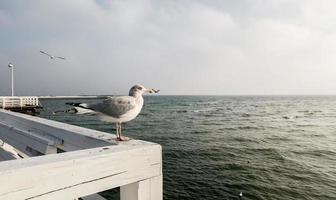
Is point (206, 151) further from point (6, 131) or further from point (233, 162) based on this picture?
point (6, 131)

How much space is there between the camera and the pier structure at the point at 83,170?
1411 mm

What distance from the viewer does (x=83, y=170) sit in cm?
163

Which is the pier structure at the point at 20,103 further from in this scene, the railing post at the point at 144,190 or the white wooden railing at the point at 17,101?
the railing post at the point at 144,190

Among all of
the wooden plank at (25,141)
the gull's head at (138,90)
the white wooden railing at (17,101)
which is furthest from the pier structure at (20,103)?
the gull's head at (138,90)

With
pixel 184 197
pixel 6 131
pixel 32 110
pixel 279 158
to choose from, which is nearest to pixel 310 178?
pixel 279 158

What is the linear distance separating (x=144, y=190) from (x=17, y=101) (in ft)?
112

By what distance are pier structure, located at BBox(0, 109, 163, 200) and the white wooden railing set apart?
29537mm

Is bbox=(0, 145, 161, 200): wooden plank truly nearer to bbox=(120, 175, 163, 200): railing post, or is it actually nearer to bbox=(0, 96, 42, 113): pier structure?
bbox=(120, 175, 163, 200): railing post

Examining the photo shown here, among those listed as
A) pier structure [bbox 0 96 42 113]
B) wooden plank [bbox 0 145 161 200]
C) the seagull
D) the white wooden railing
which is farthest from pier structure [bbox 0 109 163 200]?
pier structure [bbox 0 96 42 113]

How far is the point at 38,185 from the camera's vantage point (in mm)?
1449

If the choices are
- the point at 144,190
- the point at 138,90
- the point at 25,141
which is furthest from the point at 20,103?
the point at 144,190

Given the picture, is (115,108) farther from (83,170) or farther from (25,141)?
(83,170)

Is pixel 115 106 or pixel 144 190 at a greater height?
pixel 115 106

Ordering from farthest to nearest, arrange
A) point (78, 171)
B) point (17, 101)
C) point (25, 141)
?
1. point (17, 101)
2. point (25, 141)
3. point (78, 171)
